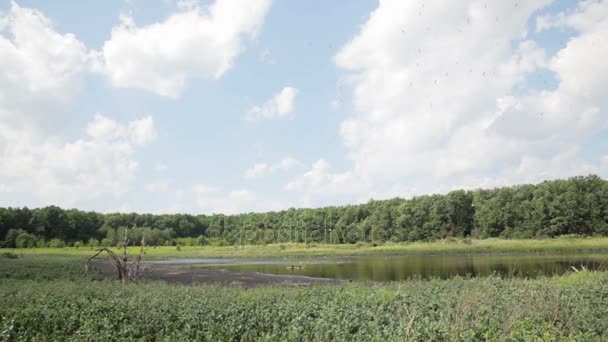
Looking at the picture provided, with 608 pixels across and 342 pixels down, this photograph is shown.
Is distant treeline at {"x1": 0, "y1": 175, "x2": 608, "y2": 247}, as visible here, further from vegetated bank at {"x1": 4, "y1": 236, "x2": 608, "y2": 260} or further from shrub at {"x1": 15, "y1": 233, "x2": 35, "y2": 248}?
vegetated bank at {"x1": 4, "y1": 236, "x2": 608, "y2": 260}

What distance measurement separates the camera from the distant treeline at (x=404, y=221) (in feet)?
415

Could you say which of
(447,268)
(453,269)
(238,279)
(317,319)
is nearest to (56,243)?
(238,279)

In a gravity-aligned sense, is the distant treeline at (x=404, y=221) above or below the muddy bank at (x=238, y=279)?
above

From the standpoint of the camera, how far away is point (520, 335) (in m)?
8.95

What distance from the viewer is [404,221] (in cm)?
15525

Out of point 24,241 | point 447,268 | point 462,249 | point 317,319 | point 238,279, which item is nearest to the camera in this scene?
point 317,319

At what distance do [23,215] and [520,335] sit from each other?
173 metres

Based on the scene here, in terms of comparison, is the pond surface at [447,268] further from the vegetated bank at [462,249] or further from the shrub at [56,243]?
the shrub at [56,243]

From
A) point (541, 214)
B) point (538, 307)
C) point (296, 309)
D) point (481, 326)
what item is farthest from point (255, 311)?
point (541, 214)

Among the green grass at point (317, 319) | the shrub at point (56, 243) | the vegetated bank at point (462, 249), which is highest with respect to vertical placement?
the green grass at point (317, 319)

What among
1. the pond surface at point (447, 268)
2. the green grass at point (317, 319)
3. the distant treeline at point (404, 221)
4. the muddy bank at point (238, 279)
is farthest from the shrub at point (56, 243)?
the green grass at point (317, 319)

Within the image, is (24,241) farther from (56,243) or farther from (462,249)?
(462,249)

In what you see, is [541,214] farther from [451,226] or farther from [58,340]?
[58,340]

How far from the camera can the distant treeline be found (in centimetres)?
12656
